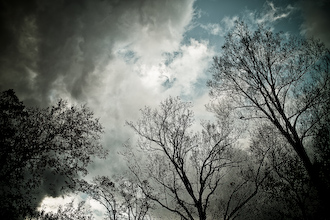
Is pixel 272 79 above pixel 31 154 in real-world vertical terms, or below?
above

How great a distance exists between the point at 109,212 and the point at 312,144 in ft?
69.0

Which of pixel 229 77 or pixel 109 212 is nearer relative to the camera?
pixel 229 77

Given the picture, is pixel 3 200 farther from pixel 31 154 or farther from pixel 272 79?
pixel 272 79

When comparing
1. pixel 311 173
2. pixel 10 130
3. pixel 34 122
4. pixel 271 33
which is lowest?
pixel 311 173

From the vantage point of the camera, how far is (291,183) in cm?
1371

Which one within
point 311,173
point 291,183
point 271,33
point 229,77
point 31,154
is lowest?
point 311,173

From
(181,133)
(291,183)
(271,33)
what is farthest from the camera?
(291,183)

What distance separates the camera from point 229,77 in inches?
369

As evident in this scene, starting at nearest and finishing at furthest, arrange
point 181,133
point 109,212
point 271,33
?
point 271,33 < point 181,133 < point 109,212

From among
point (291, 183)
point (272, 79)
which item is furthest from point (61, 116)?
point (291, 183)

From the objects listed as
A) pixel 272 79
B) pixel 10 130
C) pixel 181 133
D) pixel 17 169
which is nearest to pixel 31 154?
pixel 17 169

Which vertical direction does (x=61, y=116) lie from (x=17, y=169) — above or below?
above

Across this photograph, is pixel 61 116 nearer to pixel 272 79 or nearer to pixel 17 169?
pixel 17 169

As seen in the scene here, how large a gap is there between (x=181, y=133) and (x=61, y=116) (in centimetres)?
956
